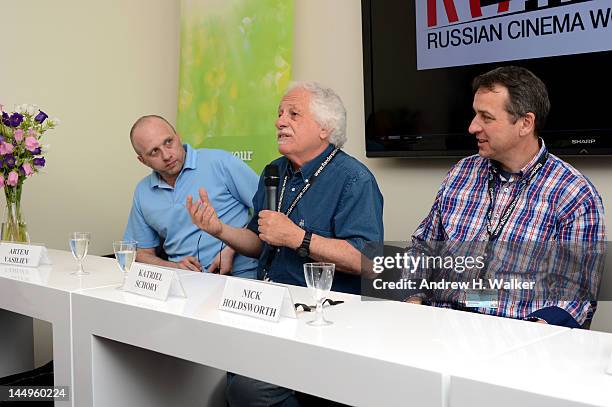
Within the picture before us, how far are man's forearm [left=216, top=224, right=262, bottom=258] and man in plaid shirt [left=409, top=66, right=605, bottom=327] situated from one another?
632 mm

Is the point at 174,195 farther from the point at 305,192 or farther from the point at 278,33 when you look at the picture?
the point at 278,33

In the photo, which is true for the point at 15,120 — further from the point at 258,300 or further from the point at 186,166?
the point at 258,300

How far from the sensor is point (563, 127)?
289 centimetres

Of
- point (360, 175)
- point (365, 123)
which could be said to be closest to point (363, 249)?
point (360, 175)

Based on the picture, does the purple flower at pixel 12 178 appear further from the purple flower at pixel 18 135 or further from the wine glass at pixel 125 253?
the wine glass at pixel 125 253

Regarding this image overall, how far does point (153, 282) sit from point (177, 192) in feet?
4.36

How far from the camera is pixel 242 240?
2699 millimetres

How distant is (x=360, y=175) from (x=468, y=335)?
3.71 ft

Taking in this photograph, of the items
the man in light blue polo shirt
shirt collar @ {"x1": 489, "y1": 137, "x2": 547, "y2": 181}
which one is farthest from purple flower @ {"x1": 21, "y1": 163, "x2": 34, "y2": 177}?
shirt collar @ {"x1": 489, "y1": 137, "x2": 547, "y2": 181}

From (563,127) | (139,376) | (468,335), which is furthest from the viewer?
(563,127)

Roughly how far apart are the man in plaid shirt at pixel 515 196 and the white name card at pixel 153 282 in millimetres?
851

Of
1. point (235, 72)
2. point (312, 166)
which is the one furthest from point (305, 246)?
point (235, 72)

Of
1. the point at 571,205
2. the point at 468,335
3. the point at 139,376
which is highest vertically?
the point at 571,205

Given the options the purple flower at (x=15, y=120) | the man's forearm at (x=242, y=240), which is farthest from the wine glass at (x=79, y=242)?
the purple flower at (x=15, y=120)
